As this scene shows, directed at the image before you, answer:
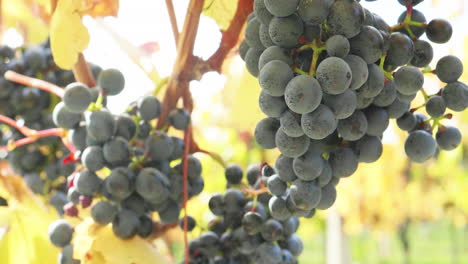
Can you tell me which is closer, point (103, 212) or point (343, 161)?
point (343, 161)

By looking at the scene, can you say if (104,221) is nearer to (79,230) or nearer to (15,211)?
(79,230)

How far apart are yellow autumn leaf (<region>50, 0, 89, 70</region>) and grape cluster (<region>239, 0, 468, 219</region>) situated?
218 millimetres

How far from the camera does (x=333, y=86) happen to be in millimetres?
368

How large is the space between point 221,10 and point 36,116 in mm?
404

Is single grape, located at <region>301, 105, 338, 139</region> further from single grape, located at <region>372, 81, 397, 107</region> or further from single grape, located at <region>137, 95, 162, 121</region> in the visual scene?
A: single grape, located at <region>137, 95, 162, 121</region>

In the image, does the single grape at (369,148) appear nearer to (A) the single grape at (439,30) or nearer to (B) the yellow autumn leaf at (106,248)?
(A) the single grape at (439,30)

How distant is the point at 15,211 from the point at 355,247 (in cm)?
747

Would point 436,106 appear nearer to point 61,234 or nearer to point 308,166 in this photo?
point 308,166

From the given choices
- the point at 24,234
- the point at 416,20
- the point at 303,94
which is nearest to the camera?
the point at 303,94

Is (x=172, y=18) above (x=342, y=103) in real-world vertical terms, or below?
above

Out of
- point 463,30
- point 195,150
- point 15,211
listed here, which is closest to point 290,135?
point 195,150

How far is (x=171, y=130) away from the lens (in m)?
0.68

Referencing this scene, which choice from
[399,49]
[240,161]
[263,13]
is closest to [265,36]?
[263,13]

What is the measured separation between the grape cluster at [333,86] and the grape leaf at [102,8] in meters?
0.24
